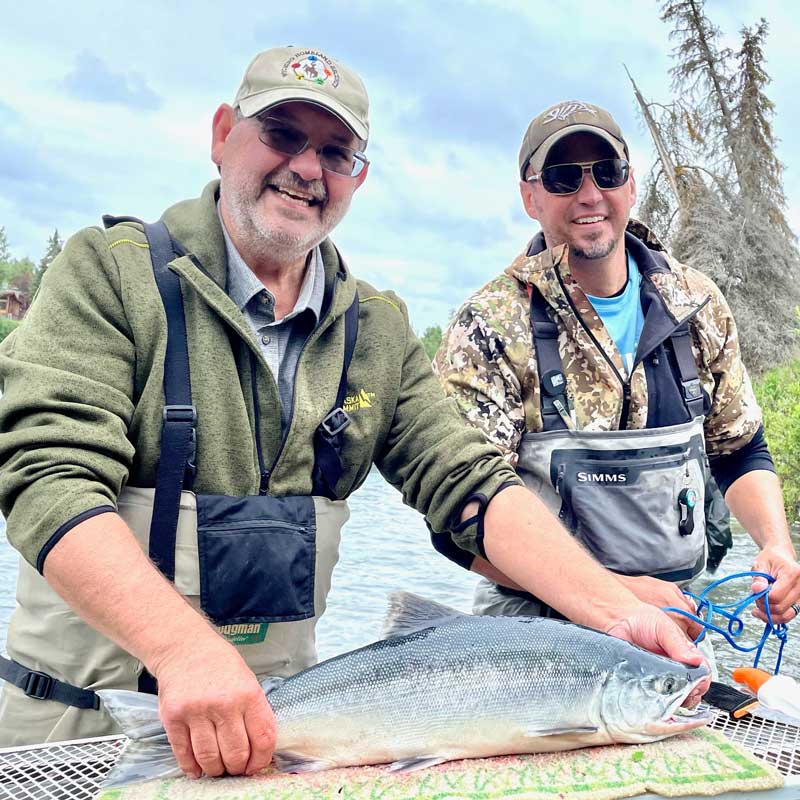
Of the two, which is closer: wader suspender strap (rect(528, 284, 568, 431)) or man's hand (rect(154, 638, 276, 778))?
man's hand (rect(154, 638, 276, 778))

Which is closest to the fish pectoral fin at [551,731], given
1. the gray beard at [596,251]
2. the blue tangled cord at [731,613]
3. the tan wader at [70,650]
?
the blue tangled cord at [731,613]

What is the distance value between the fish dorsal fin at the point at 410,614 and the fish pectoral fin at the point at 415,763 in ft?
1.32

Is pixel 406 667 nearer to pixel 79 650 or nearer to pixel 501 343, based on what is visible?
pixel 79 650

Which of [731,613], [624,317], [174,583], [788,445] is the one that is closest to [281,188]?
[174,583]

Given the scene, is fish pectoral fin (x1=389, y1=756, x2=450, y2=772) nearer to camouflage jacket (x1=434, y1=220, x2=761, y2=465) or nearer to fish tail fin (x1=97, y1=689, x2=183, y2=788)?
fish tail fin (x1=97, y1=689, x2=183, y2=788)

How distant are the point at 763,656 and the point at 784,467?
654 cm

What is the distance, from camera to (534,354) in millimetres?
3971

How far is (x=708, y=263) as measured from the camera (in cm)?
2572

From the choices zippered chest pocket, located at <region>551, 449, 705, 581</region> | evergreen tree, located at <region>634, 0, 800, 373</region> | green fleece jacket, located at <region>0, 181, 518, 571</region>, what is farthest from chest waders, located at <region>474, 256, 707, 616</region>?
evergreen tree, located at <region>634, 0, 800, 373</region>

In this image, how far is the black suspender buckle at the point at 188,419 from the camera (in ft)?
9.14

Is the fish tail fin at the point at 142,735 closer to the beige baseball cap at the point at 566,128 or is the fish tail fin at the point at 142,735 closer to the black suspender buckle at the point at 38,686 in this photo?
the black suspender buckle at the point at 38,686

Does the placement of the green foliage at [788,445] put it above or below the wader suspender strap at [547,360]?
above

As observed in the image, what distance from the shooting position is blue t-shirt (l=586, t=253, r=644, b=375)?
4.14 metres

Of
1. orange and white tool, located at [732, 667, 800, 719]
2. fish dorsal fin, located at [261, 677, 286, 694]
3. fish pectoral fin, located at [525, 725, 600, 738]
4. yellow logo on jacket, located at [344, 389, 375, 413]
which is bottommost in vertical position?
fish pectoral fin, located at [525, 725, 600, 738]
